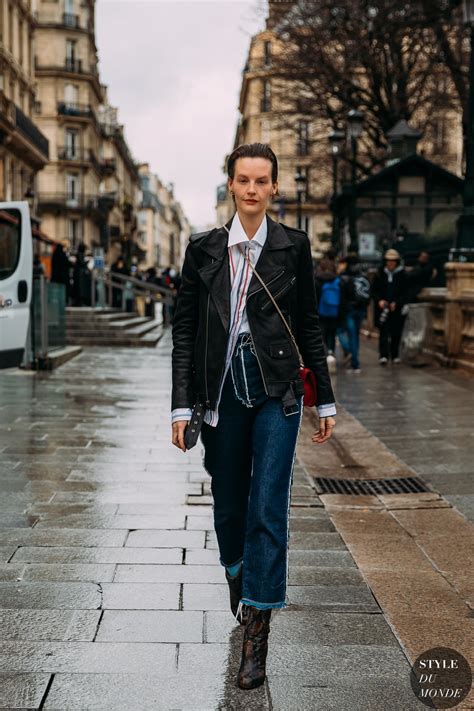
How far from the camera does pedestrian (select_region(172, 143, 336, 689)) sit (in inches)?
137

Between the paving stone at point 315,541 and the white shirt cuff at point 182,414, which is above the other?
the white shirt cuff at point 182,414

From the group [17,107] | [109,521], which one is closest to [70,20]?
[17,107]

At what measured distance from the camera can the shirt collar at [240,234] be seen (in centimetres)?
359

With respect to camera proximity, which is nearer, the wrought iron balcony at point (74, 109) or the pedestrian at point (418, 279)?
the pedestrian at point (418, 279)

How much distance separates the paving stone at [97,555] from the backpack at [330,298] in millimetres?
9800

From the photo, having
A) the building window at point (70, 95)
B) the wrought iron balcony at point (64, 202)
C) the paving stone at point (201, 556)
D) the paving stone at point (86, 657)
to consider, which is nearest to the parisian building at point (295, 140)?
the building window at point (70, 95)

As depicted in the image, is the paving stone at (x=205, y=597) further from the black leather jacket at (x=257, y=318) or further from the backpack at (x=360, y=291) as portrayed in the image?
the backpack at (x=360, y=291)

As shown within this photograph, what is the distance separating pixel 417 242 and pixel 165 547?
1983 centimetres

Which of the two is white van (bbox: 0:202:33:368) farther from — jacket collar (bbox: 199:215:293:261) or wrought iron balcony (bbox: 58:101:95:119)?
wrought iron balcony (bbox: 58:101:95:119)

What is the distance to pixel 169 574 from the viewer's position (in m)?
4.56

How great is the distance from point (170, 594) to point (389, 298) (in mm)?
11739

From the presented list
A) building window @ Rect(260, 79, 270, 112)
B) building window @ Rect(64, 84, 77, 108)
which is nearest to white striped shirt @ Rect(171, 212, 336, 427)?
building window @ Rect(260, 79, 270, 112)

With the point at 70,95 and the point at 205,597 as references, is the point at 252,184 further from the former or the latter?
the point at 70,95

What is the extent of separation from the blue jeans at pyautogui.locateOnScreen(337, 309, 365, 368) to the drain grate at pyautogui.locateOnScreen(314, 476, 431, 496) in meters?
7.86
